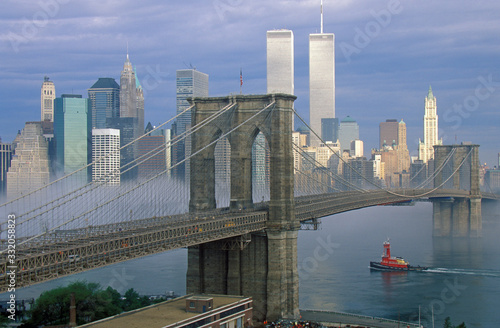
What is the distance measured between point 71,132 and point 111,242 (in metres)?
153

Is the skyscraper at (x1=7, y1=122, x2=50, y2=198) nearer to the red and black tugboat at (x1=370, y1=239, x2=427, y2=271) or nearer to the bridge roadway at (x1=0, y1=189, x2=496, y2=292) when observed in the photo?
the red and black tugboat at (x1=370, y1=239, x2=427, y2=271)

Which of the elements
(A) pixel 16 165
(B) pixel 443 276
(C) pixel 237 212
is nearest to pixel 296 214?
(C) pixel 237 212

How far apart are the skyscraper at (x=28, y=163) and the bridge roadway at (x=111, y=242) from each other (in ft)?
303

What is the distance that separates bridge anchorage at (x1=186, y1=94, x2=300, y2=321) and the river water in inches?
298

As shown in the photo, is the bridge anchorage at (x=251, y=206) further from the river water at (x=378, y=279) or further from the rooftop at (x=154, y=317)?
the river water at (x=378, y=279)

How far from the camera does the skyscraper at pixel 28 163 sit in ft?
447

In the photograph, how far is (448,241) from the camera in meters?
97.4

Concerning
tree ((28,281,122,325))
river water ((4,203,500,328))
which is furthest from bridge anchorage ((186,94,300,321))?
river water ((4,203,500,328))

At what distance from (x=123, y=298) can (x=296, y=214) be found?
1260cm

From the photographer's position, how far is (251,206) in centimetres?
4391

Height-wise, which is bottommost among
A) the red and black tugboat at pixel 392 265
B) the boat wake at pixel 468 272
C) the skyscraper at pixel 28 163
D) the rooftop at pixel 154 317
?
the boat wake at pixel 468 272

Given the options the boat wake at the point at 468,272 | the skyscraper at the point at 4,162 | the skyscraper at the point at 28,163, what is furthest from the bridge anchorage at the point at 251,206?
the skyscraper at the point at 4,162

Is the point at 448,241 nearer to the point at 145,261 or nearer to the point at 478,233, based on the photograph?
the point at 478,233

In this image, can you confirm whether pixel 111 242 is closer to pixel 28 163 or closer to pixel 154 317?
pixel 154 317
